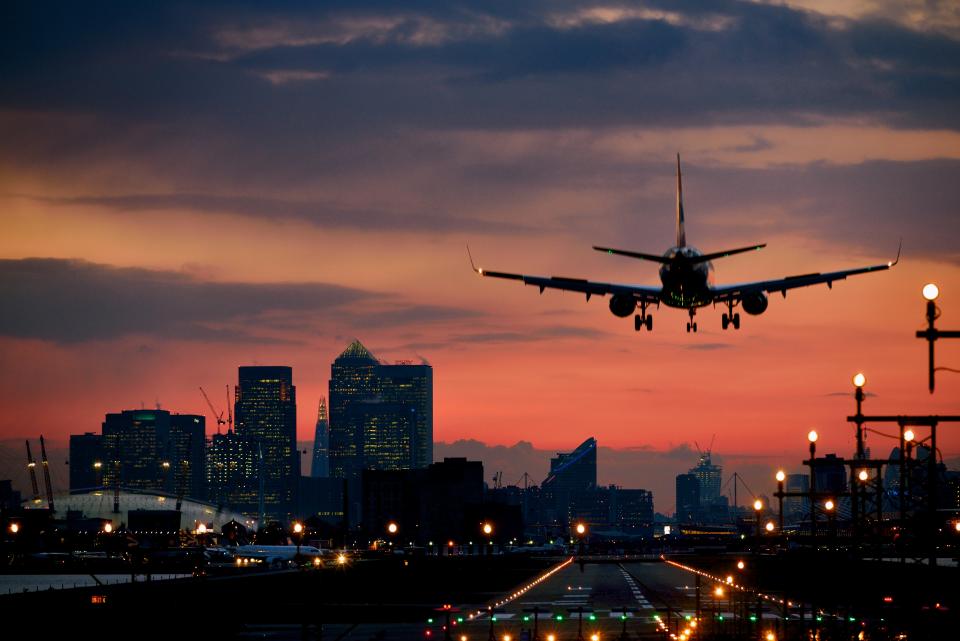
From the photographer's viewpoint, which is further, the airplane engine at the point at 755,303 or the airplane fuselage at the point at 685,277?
the airplane engine at the point at 755,303

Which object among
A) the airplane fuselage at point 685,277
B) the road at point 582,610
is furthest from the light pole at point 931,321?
the airplane fuselage at point 685,277

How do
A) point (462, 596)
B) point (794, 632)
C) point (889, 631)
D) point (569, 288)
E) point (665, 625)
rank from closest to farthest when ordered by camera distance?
point (889, 631)
point (794, 632)
point (665, 625)
point (569, 288)
point (462, 596)

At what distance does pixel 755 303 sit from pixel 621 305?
9.81 m

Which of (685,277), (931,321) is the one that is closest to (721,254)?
(685,277)

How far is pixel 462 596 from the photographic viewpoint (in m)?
122

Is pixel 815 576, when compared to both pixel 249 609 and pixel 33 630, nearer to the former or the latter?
pixel 249 609

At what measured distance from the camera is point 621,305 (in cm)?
9869

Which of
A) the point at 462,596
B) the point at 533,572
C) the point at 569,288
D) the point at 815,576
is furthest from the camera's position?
the point at 533,572

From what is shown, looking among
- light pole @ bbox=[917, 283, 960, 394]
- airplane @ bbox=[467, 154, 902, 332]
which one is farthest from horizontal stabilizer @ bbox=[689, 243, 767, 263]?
light pole @ bbox=[917, 283, 960, 394]

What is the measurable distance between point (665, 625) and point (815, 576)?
76549 millimetres

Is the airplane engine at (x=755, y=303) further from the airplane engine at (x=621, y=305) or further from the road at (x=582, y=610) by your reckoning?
the road at (x=582, y=610)

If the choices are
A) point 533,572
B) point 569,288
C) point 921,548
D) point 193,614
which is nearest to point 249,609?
point 193,614

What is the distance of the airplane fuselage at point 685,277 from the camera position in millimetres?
93250

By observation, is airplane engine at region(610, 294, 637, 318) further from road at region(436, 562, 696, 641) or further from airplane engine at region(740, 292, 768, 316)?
road at region(436, 562, 696, 641)
